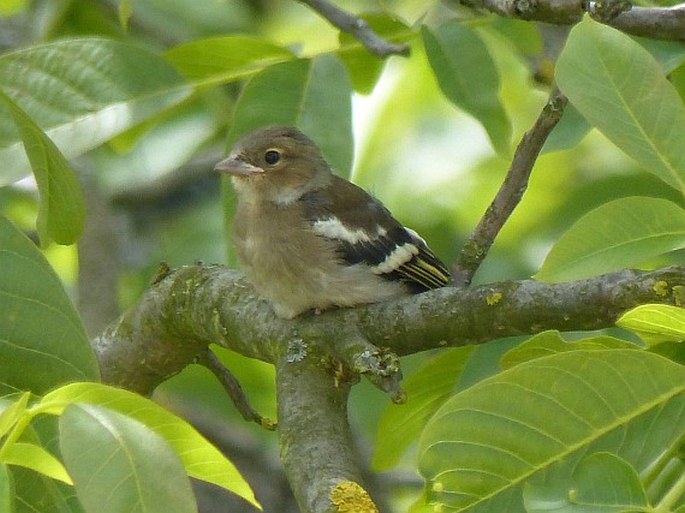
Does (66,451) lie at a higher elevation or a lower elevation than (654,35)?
lower

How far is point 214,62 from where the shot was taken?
3428 millimetres

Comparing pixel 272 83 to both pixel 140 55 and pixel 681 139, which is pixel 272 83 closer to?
pixel 140 55

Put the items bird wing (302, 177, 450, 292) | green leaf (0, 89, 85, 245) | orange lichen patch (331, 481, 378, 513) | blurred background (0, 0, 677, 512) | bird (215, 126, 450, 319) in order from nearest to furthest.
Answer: orange lichen patch (331, 481, 378, 513) < green leaf (0, 89, 85, 245) < bird (215, 126, 450, 319) < bird wing (302, 177, 450, 292) < blurred background (0, 0, 677, 512)

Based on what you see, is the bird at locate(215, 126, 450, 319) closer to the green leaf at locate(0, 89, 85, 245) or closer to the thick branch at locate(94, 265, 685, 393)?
the thick branch at locate(94, 265, 685, 393)

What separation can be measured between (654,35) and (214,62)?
1.25 meters

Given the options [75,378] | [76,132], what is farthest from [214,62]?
[75,378]

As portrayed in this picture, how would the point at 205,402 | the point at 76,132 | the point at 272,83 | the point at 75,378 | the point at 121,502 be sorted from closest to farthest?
the point at 121,502 → the point at 75,378 → the point at 76,132 → the point at 272,83 → the point at 205,402

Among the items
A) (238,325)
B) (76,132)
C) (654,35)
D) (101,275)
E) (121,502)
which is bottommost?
(101,275)

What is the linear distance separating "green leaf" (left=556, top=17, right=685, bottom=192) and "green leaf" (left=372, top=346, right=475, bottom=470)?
973 millimetres

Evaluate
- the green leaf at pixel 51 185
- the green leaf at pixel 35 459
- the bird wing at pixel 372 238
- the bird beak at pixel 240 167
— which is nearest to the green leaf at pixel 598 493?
the green leaf at pixel 35 459

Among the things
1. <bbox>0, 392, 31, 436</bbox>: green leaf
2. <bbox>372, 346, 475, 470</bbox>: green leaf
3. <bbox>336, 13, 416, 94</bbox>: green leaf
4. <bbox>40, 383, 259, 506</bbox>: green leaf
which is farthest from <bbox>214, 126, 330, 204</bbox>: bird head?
<bbox>0, 392, 31, 436</bbox>: green leaf

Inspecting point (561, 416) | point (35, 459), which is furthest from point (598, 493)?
point (35, 459)

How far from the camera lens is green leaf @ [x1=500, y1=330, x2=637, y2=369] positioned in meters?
2.06

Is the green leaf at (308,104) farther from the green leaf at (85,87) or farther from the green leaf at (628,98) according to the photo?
the green leaf at (628,98)
